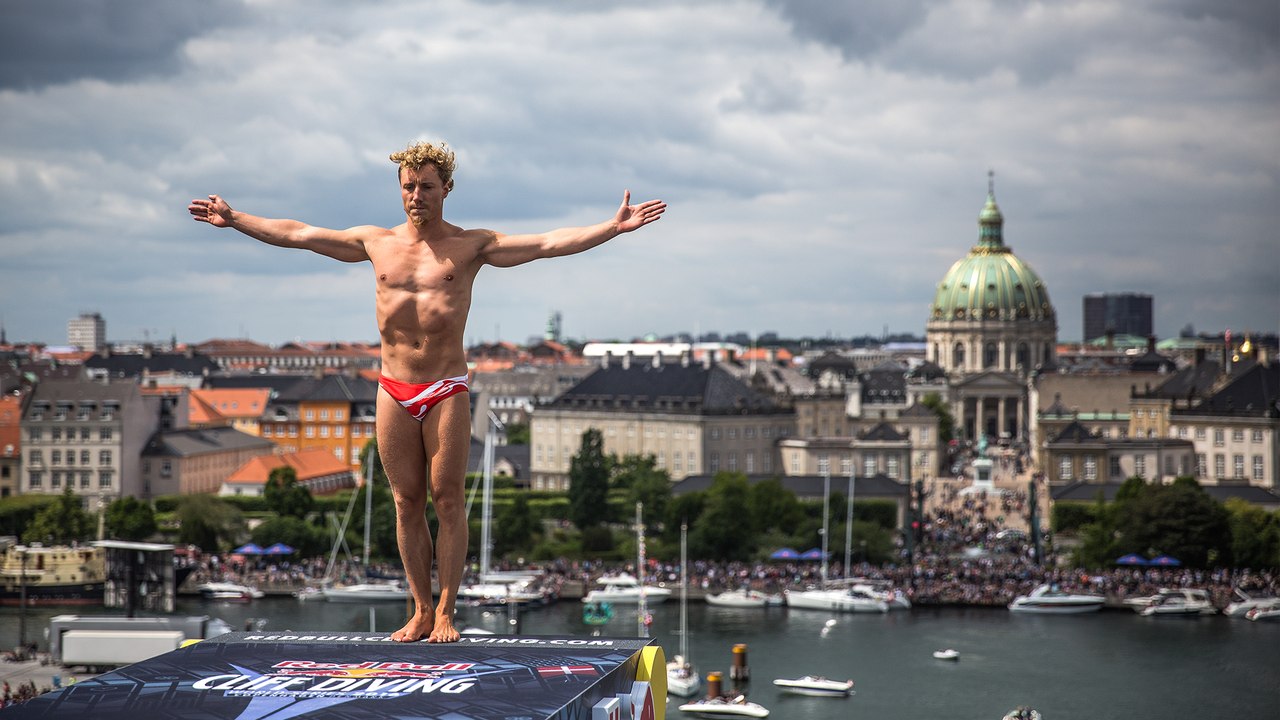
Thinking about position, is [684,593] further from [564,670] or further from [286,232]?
[564,670]

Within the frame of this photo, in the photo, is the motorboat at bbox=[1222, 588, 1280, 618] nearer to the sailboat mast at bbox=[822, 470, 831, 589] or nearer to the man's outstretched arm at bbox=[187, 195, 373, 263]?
Answer: the sailboat mast at bbox=[822, 470, 831, 589]

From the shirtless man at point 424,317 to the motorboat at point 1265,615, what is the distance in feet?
175

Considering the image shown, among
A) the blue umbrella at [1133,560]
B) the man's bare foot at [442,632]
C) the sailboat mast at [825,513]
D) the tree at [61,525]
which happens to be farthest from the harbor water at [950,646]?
the man's bare foot at [442,632]

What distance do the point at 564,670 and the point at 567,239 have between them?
3382 mm

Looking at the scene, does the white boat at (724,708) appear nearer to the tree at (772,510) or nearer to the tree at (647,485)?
the tree at (772,510)

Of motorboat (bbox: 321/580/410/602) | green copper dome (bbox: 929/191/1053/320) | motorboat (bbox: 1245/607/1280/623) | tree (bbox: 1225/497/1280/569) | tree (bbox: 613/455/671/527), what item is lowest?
motorboat (bbox: 1245/607/1280/623)

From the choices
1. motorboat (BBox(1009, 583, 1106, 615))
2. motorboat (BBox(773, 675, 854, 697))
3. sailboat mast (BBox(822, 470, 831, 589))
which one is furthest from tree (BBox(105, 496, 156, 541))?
motorboat (BBox(1009, 583, 1106, 615))

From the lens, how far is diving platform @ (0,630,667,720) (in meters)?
12.4

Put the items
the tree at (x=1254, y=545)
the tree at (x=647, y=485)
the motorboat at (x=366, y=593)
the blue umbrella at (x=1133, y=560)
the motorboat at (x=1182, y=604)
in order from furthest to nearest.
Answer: the tree at (x=647, y=485), the blue umbrella at (x=1133, y=560), the tree at (x=1254, y=545), the motorboat at (x=366, y=593), the motorboat at (x=1182, y=604)

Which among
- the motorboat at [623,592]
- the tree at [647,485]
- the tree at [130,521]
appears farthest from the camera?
the tree at [647,485]

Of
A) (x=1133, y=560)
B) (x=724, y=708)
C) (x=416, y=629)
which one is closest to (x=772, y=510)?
(x=1133, y=560)

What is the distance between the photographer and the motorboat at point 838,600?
216ft

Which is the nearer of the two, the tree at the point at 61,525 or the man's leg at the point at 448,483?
the man's leg at the point at 448,483

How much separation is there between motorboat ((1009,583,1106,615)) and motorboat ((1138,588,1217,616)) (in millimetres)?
1830
